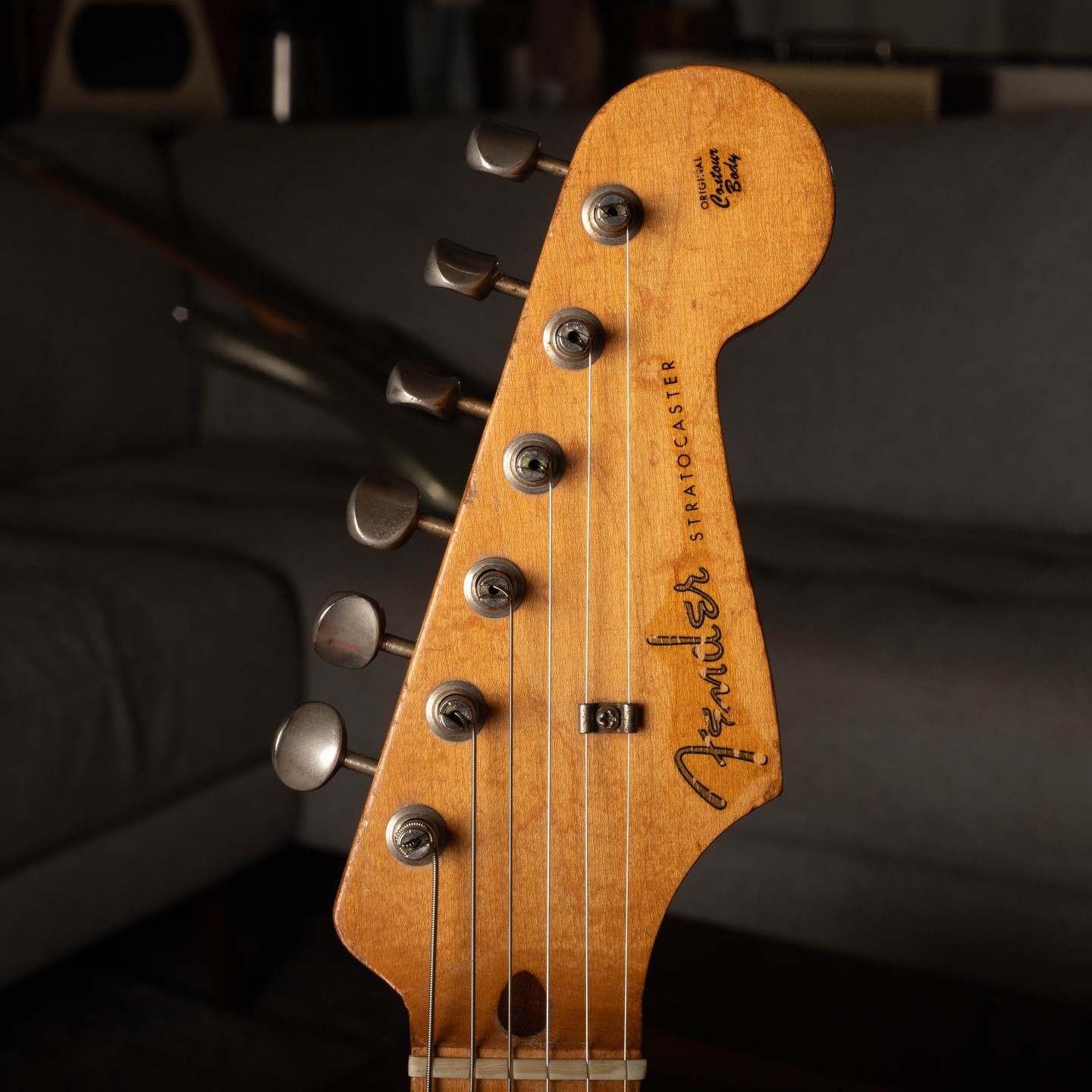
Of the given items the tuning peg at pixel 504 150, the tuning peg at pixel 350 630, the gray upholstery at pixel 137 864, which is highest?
the tuning peg at pixel 504 150

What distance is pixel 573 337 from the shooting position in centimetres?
47

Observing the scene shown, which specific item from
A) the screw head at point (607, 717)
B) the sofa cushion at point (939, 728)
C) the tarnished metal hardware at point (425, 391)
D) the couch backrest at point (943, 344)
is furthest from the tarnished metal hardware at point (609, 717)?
the couch backrest at point (943, 344)

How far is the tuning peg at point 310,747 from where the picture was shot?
18.8 inches

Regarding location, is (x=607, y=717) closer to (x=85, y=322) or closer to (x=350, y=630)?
(x=350, y=630)

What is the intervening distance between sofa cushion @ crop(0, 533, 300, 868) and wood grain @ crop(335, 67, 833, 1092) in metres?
0.59

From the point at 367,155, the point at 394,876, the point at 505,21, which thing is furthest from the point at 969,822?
the point at 505,21

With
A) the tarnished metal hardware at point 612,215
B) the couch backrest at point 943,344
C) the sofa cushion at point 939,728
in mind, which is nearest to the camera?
the tarnished metal hardware at point 612,215

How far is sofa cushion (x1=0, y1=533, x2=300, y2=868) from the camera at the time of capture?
3.31 ft

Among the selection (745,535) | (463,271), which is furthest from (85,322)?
(463,271)

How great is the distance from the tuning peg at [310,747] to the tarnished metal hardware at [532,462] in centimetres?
11

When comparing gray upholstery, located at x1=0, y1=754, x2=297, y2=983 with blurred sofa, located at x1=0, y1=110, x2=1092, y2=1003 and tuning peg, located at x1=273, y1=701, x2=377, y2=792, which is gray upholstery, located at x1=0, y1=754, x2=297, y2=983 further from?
tuning peg, located at x1=273, y1=701, x2=377, y2=792

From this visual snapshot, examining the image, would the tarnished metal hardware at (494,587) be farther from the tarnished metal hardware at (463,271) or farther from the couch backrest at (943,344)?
the couch backrest at (943,344)

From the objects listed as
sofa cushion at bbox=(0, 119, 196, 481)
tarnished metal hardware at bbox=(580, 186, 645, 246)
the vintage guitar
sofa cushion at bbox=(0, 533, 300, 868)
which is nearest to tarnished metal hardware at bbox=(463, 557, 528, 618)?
the vintage guitar

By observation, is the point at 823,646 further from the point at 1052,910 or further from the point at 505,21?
the point at 505,21
